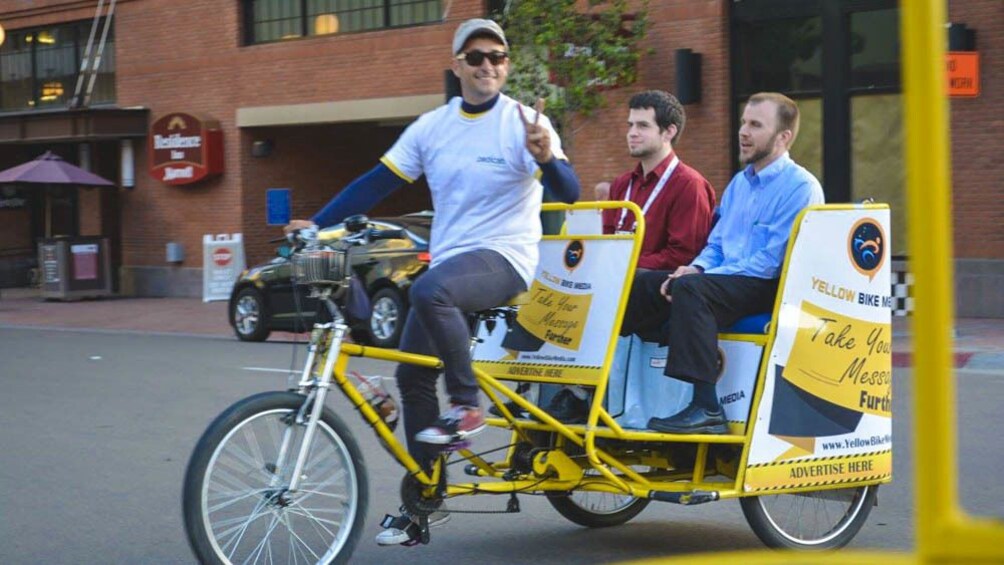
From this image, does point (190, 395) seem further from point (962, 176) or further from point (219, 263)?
point (219, 263)

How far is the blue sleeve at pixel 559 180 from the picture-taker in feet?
16.2

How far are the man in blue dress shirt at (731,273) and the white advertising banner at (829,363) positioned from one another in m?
0.17

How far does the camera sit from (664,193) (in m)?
5.84

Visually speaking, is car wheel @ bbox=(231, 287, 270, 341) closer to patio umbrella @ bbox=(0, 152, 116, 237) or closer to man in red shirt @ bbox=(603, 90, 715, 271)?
patio umbrella @ bbox=(0, 152, 116, 237)

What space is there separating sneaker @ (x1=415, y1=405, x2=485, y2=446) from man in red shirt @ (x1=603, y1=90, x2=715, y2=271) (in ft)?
3.63

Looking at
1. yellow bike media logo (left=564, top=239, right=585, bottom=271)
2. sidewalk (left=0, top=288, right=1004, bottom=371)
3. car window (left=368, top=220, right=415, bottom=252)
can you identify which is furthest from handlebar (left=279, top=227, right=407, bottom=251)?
car window (left=368, top=220, right=415, bottom=252)

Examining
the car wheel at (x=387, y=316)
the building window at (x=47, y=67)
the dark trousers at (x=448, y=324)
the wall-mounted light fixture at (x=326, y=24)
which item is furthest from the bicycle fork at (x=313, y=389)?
the building window at (x=47, y=67)

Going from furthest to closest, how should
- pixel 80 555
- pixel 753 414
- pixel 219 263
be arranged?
pixel 219 263 → pixel 80 555 → pixel 753 414

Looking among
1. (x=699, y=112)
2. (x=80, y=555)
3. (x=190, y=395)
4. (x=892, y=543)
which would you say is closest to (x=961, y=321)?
(x=699, y=112)

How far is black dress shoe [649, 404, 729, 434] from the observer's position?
17.7ft

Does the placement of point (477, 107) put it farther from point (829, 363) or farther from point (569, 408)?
point (829, 363)

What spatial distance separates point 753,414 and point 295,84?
2178cm

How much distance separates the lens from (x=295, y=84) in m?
26.3

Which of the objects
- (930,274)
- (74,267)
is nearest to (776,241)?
(930,274)
